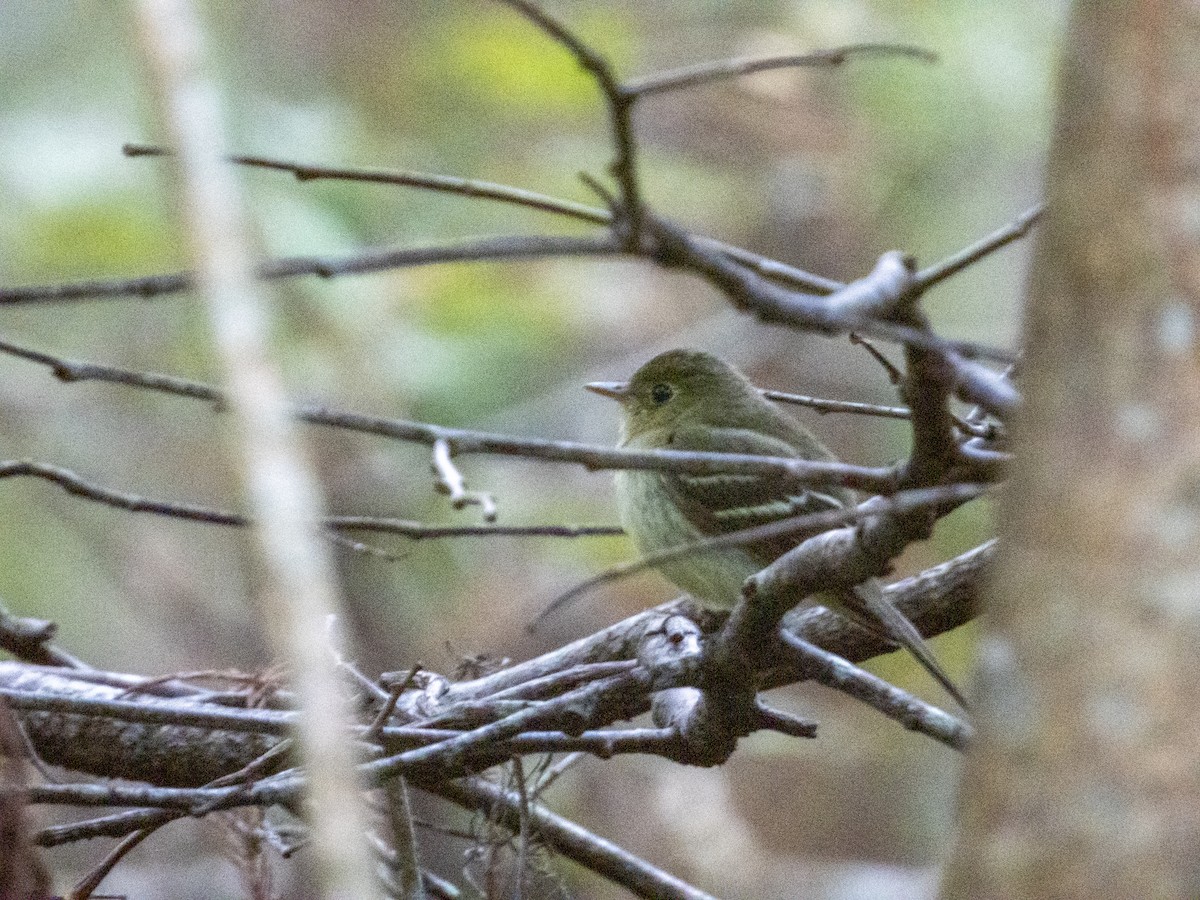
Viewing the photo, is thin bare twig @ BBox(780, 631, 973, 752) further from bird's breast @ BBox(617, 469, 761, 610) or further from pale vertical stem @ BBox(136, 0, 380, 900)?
bird's breast @ BBox(617, 469, 761, 610)

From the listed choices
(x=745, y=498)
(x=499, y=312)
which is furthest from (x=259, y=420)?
(x=499, y=312)

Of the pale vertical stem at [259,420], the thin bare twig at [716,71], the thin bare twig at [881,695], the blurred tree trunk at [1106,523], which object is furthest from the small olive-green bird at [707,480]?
the pale vertical stem at [259,420]

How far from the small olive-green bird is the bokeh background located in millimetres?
1437

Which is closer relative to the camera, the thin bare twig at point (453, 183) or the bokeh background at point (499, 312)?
the thin bare twig at point (453, 183)

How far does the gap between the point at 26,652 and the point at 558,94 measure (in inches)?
179

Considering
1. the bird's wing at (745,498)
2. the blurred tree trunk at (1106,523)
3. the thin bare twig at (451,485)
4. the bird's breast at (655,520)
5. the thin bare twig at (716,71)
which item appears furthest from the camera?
the bird's wing at (745,498)

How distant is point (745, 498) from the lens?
16.3 feet

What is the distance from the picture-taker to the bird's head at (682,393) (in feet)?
17.6

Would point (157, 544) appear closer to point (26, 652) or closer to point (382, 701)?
point (26, 652)

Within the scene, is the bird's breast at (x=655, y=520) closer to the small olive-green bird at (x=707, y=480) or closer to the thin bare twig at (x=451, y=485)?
the small olive-green bird at (x=707, y=480)

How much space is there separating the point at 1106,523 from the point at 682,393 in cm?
389

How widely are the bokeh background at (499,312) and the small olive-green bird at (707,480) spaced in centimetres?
144

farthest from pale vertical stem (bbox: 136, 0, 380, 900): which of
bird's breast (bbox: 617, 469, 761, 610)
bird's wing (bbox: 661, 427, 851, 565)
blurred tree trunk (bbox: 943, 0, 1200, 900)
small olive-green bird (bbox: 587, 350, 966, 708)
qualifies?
bird's wing (bbox: 661, 427, 851, 565)

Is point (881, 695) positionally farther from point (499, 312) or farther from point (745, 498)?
point (499, 312)
